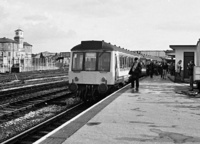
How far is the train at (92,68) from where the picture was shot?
513 inches

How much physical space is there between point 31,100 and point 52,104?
147 centimetres

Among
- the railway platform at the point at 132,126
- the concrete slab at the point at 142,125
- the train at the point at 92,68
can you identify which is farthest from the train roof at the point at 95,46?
the railway platform at the point at 132,126

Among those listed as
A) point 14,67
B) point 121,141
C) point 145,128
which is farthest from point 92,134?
point 14,67

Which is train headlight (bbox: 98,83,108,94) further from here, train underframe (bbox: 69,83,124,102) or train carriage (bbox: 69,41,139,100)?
train underframe (bbox: 69,83,124,102)

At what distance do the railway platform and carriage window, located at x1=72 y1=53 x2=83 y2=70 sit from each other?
429 cm

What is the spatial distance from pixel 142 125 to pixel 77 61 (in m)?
7.49

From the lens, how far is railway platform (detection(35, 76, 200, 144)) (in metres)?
5.37

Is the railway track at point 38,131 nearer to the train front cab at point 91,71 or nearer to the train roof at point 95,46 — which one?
the train front cab at point 91,71

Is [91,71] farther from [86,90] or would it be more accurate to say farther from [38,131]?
[38,131]

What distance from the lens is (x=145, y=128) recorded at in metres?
6.35

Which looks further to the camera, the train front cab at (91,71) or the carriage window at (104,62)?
the carriage window at (104,62)

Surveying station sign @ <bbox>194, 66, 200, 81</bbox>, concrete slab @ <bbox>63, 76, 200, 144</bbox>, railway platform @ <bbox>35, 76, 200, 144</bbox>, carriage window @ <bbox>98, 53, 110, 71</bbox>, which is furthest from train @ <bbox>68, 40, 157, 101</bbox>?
station sign @ <bbox>194, 66, 200, 81</bbox>

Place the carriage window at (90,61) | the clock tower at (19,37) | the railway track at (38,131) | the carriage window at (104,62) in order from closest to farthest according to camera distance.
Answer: the railway track at (38,131)
the carriage window at (104,62)
the carriage window at (90,61)
the clock tower at (19,37)

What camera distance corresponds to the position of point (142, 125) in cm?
666
